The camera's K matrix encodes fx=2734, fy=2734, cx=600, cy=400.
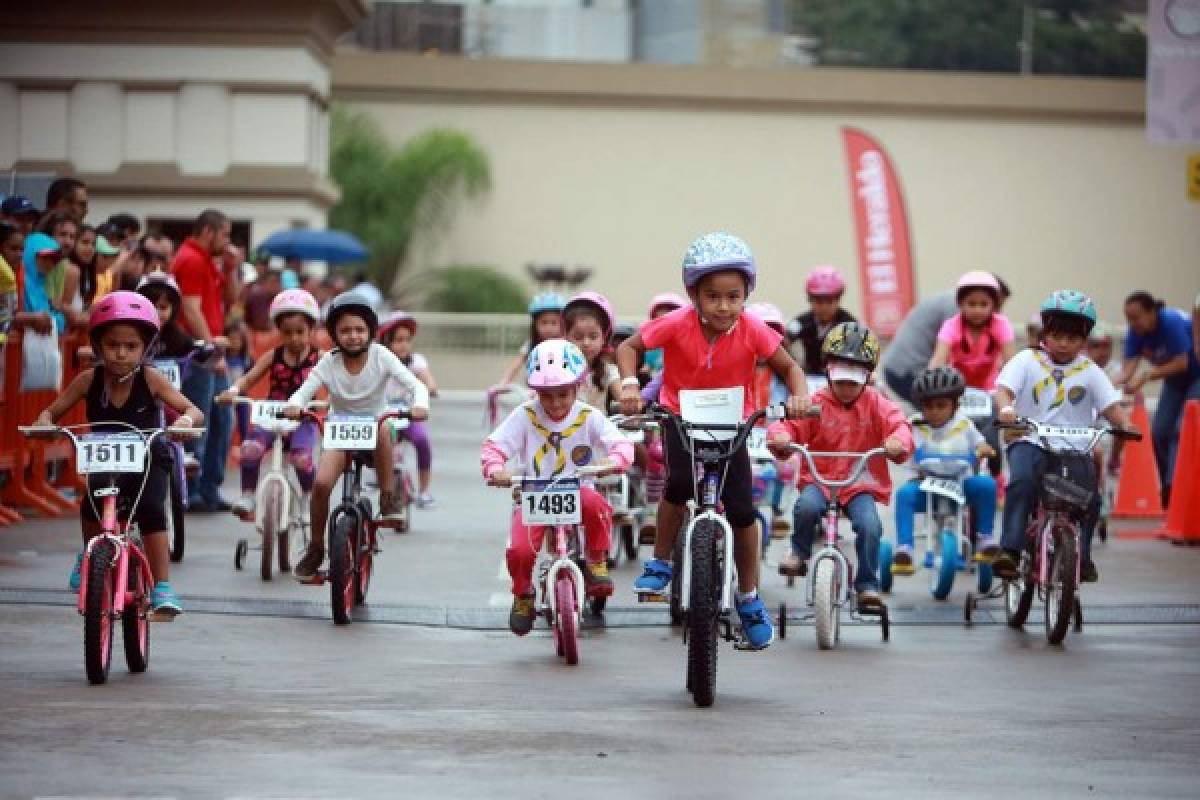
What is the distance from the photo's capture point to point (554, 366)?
1319cm

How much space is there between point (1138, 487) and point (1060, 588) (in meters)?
10.1

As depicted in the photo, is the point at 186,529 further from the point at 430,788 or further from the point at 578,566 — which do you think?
the point at 430,788

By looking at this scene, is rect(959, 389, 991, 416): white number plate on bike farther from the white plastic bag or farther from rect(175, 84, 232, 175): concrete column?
rect(175, 84, 232, 175): concrete column

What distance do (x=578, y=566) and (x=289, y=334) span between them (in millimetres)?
4379

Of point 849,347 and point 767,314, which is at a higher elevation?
point 767,314

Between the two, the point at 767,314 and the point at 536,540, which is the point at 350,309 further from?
the point at 767,314

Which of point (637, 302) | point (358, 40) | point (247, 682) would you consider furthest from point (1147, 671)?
point (358, 40)

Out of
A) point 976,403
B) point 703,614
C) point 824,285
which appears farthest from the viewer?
point 824,285

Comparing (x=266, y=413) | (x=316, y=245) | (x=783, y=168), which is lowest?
(x=266, y=413)

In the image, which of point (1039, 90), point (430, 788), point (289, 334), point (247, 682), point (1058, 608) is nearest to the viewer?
point (430, 788)

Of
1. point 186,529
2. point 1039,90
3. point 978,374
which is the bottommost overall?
point 186,529

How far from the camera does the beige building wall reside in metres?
58.1

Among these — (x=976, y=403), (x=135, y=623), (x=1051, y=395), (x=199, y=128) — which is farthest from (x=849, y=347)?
(x=199, y=128)

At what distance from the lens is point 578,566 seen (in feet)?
43.4
